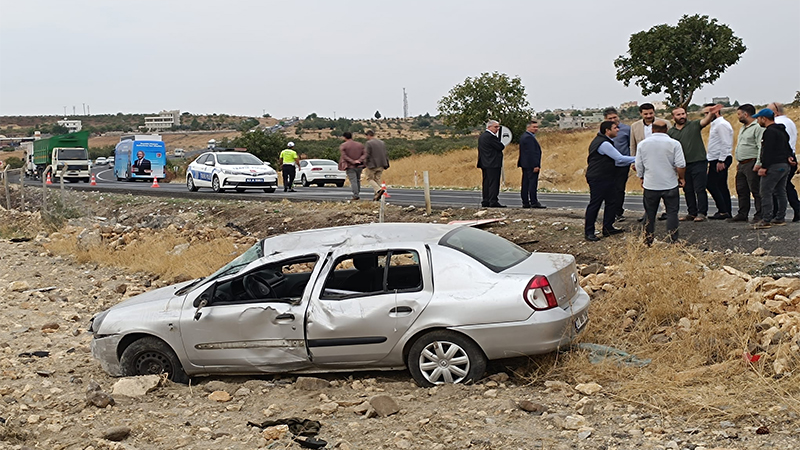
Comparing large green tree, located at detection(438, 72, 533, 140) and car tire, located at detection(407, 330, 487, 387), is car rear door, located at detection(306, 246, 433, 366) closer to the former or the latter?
car tire, located at detection(407, 330, 487, 387)

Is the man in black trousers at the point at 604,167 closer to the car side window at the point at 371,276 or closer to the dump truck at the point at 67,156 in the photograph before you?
the car side window at the point at 371,276

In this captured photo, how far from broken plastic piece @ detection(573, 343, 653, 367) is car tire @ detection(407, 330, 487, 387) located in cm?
103

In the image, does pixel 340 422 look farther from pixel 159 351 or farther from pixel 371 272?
pixel 159 351

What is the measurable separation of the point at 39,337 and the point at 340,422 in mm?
5989

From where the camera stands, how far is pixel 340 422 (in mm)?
6492

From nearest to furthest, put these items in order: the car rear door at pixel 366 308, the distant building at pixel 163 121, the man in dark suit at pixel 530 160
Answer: the car rear door at pixel 366 308 < the man in dark suit at pixel 530 160 < the distant building at pixel 163 121

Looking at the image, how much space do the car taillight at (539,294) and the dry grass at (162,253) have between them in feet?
26.7

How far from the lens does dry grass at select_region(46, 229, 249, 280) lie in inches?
564

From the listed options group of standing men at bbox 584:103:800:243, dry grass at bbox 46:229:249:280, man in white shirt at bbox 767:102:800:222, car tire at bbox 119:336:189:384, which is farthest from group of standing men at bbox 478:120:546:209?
car tire at bbox 119:336:189:384

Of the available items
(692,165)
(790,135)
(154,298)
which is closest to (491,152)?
(692,165)

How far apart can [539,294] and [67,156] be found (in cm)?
4368

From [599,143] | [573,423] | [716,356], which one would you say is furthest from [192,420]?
[599,143]

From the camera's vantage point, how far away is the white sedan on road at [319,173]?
1318 inches

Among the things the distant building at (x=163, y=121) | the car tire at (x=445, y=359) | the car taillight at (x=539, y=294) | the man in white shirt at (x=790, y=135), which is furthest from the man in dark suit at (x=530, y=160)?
the distant building at (x=163, y=121)
